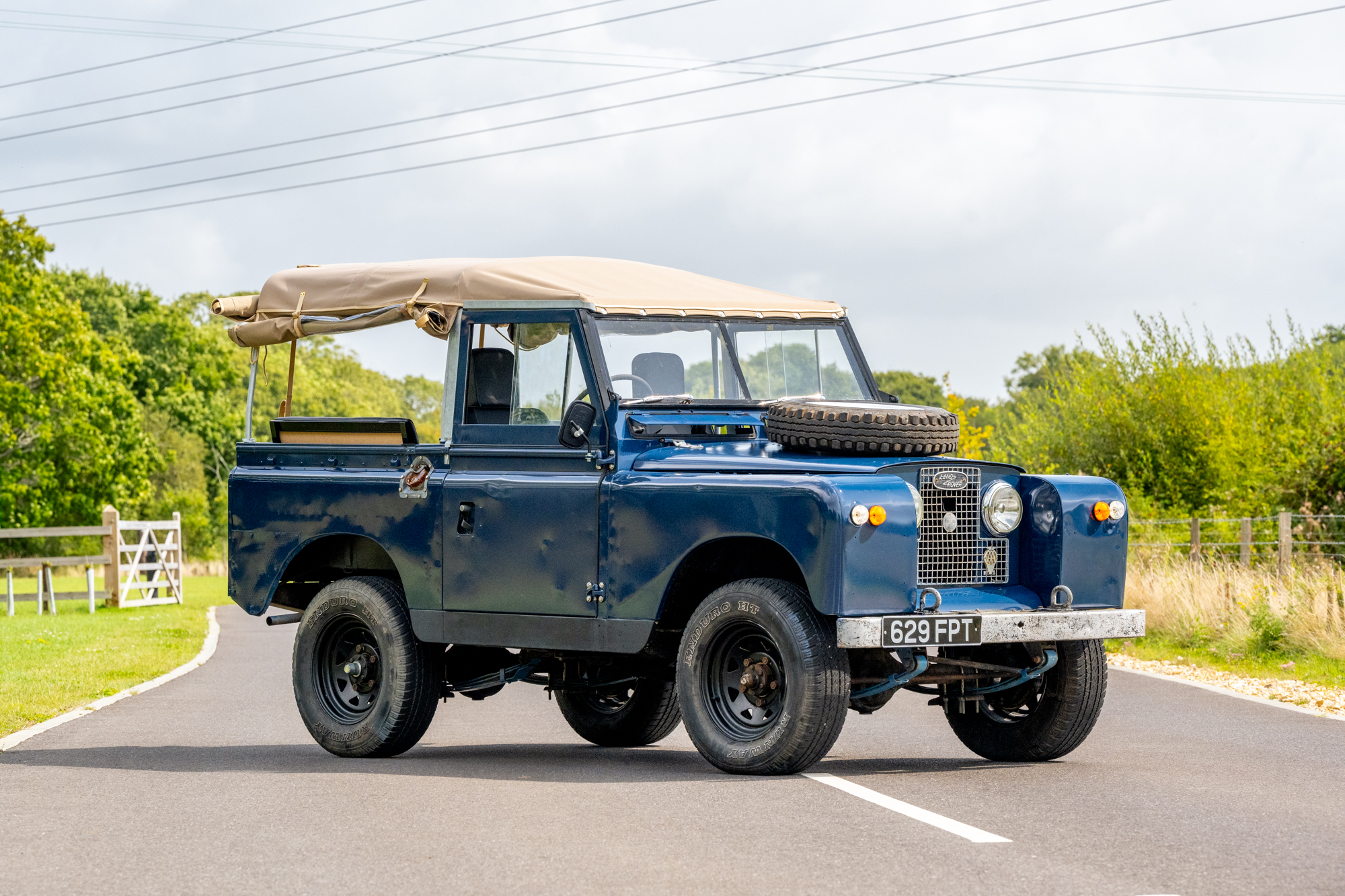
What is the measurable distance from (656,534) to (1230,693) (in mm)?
7179

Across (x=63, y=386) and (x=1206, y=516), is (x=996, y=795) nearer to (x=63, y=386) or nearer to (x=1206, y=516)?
(x=1206, y=516)

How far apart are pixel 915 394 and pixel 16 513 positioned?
28927 millimetres

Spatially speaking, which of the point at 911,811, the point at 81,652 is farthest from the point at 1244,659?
the point at 81,652

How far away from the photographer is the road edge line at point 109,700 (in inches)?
476

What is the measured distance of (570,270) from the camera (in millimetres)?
11023

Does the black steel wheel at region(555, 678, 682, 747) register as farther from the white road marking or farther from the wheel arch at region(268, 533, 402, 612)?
the white road marking

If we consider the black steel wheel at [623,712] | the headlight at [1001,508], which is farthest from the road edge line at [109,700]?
the headlight at [1001,508]

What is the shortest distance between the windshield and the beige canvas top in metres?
A: 0.10

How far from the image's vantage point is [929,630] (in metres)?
9.00

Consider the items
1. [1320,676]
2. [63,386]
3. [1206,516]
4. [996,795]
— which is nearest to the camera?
[996,795]

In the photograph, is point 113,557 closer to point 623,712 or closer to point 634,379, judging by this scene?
point 623,712

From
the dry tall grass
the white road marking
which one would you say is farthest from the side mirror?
the dry tall grass

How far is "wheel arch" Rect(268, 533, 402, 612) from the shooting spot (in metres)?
11.5

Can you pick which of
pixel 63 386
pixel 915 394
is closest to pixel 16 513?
pixel 63 386
